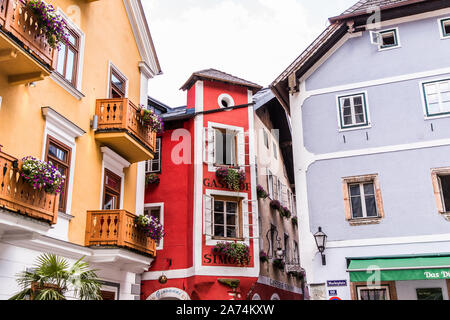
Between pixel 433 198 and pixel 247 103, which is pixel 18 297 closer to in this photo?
pixel 433 198

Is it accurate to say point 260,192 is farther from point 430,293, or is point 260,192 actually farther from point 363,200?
point 430,293

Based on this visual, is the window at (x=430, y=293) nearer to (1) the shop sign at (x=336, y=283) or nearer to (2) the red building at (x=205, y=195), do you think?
(1) the shop sign at (x=336, y=283)

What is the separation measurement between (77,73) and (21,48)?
3440mm

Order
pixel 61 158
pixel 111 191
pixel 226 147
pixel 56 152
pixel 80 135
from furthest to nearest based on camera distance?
pixel 226 147 → pixel 111 191 → pixel 80 135 → pixel 61 158 → pixel 56 152

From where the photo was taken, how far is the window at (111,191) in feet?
48.0

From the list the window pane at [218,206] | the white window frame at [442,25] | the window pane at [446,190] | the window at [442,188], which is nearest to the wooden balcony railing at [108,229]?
the window pane at [218,206]

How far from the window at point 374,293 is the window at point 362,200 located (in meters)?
1.93

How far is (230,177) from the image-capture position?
63.8ft

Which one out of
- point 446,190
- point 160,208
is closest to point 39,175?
point 160,208

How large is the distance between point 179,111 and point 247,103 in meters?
2.88

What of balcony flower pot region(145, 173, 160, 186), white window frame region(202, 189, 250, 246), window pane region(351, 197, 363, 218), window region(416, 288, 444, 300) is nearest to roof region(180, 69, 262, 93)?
balcony flower pot region(145, 173, 160, 186)

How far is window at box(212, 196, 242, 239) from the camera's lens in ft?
62.5

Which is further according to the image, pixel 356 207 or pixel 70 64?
pixel 356 207

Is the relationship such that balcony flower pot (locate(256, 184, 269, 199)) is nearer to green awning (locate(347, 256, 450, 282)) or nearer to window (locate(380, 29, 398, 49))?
green awning (locate(347, 256, 450, 282))
